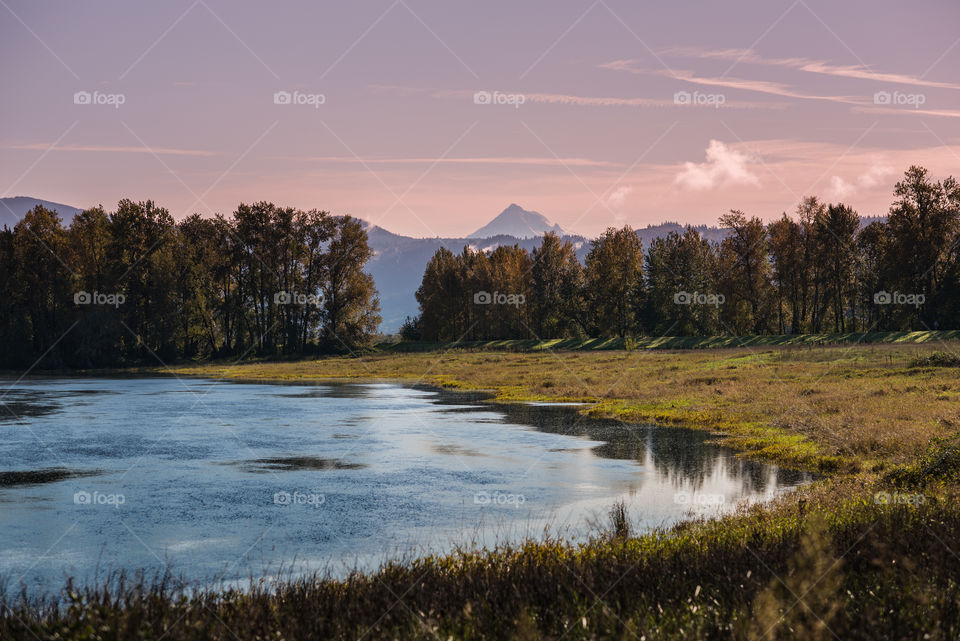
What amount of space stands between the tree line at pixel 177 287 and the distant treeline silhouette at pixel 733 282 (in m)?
19.4

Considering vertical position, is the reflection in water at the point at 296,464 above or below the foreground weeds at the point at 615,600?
below

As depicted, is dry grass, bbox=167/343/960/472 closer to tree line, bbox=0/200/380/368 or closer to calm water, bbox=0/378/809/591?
calm water, bbox=0/378/809/591

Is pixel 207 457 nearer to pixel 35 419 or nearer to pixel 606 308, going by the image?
pixel 35 419

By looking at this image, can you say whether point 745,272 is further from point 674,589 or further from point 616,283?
point 674,589

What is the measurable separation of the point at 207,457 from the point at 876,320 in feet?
301

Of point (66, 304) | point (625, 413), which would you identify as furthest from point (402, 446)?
point (66, 304)

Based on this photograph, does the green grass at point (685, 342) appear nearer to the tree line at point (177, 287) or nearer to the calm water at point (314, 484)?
the tree line at point (177, 287)

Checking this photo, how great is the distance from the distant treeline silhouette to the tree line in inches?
762

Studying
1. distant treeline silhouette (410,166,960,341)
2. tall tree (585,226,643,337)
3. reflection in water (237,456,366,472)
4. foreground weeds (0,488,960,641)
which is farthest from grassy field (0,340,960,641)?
tall tree (585,226,643,337)

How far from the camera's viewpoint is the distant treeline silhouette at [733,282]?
88125 millimetres

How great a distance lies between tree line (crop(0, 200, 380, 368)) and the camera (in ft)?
317

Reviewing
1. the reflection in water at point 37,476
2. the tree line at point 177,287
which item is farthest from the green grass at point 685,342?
the reflection in water at point 37,476

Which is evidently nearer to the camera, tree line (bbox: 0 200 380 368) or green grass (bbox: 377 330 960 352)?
green grass (bbox: 377 330 960 352)

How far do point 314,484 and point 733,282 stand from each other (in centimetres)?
8606
